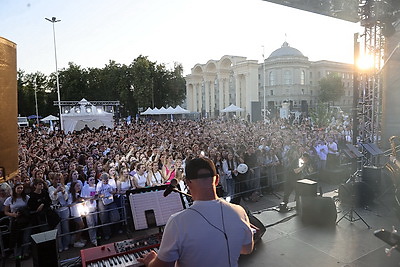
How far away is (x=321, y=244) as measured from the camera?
5723 mm

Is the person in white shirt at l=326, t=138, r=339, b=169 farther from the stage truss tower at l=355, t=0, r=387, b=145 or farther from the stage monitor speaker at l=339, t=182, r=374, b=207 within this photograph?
the stage monitor speaker at l=339, t=182, r=374, b=207

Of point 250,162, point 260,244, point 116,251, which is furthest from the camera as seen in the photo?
point 250,162

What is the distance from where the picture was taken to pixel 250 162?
33.1 ft

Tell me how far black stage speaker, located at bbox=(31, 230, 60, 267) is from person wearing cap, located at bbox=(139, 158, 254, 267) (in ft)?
6.45

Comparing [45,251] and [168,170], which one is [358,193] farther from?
[45,251]

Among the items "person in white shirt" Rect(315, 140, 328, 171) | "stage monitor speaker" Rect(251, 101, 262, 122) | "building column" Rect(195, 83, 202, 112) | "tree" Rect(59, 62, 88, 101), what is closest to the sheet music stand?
"person in white shirt" Rect(315, 140, 328, 171)

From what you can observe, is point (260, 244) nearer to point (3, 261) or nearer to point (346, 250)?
point (346, 250)

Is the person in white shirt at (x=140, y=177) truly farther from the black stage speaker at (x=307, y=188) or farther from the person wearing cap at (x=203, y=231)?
the person wearing cap at (x=203, y=231)

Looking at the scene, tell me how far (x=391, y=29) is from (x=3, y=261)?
13624mm

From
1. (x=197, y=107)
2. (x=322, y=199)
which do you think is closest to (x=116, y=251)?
(x=322, y=199)

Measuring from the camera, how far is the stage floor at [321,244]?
507cm

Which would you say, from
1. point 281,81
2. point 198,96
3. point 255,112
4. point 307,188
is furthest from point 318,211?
point 281,81

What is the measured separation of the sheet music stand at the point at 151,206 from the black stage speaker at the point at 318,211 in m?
4.17

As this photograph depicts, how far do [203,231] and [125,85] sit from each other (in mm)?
53365
